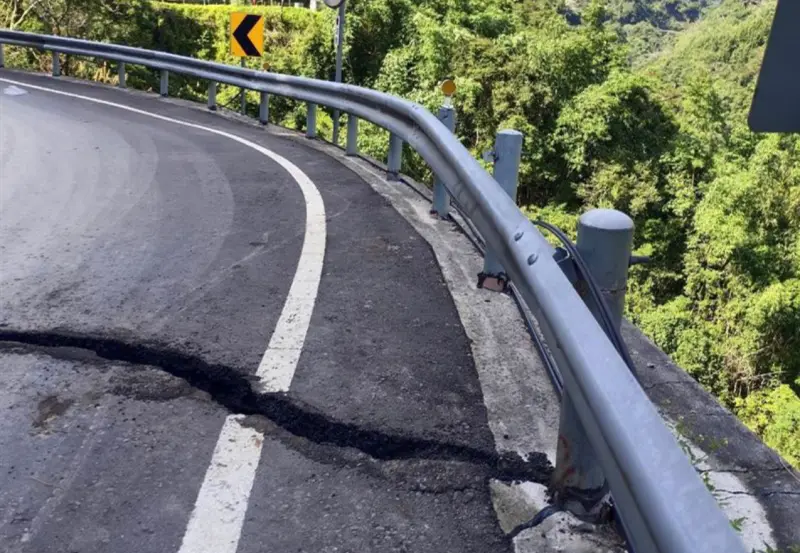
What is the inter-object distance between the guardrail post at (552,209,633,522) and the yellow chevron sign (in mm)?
11854

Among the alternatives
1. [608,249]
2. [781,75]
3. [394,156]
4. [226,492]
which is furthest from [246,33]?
[781,75]

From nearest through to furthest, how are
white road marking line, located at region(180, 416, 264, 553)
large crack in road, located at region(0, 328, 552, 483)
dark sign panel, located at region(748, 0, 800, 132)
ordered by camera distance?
dark sign panel, located at region(748, 0, 800, 132) → white road marking line, located at region(180, 416, 264, 553) → large crack in road, located at region(0, 328, 552, 483)

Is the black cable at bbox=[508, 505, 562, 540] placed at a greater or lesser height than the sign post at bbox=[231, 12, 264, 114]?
lesser

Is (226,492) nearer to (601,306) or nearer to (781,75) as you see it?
(601,306)

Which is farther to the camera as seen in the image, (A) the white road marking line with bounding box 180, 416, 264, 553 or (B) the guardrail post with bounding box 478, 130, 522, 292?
(B) the guardrail post with bounding box 478, 130, 522, 292

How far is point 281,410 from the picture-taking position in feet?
9.64

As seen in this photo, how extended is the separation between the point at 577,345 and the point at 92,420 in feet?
5.74

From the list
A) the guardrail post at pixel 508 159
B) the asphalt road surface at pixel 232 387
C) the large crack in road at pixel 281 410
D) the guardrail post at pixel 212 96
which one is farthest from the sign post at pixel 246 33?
the large crack in road at pixel 281 410

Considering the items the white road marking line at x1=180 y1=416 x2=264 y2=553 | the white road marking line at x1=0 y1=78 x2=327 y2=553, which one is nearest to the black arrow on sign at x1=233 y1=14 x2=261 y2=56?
the white road marking line at x1=0 y1=78 x2=327 y2=553

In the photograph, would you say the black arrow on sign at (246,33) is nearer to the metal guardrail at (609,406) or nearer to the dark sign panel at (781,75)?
the metal guardrail at (609,406)

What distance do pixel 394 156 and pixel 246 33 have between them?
7.03 meters

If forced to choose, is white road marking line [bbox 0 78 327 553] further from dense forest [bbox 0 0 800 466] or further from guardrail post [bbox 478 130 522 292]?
dense forest [bbox 0 0 800 466]

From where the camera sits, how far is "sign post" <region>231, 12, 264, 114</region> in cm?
1320

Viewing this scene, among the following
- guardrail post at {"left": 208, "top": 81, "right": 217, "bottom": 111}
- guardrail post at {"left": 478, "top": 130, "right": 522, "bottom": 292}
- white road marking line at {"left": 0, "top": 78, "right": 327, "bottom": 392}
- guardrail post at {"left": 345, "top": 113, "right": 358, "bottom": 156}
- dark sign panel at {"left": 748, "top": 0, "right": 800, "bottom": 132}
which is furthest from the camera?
guardrail post at {"left": 208, "top": 81, "right": 217, "bottom": 111}
